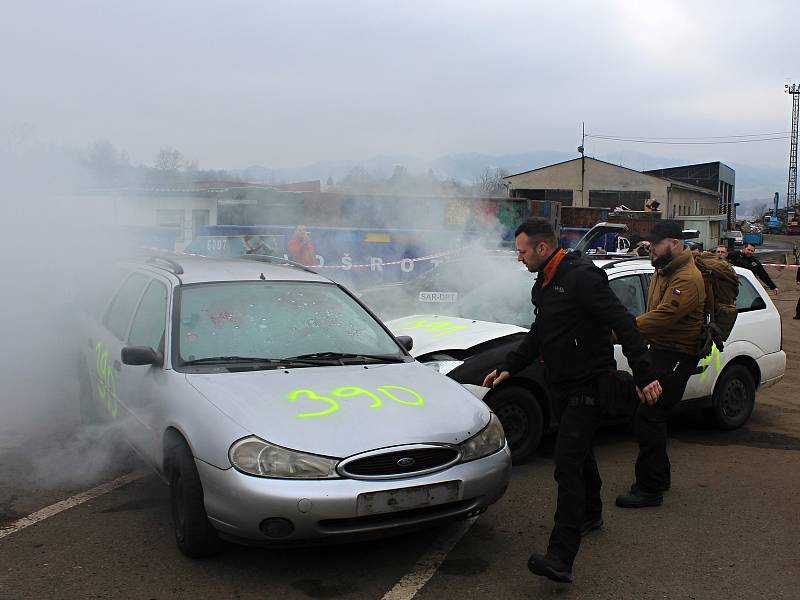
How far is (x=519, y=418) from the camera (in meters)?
5.32

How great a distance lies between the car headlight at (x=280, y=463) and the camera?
10.9ft

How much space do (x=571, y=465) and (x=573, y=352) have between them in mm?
545

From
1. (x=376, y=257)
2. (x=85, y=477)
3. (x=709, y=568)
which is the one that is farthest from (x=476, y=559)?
(x=376, y=257)

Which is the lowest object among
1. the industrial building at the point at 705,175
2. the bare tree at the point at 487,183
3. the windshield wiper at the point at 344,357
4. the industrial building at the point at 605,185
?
the windshield wiper at the point at 344,357

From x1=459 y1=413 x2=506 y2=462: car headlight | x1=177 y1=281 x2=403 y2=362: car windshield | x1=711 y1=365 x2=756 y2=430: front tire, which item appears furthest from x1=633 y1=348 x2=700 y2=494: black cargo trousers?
x1=711 y1=365 x2=756 y2=430: front tire

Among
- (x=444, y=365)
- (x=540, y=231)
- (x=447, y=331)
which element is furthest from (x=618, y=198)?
(x=540, y=231)

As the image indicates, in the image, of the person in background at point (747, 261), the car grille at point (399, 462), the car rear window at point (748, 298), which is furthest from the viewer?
the person in background at point (747, 261)

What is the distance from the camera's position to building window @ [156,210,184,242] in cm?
1306

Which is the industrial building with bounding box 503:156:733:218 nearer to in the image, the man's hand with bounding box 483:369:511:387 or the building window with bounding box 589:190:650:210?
the building window with bounding box 589:190:650:210

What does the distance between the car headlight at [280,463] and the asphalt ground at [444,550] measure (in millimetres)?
Result: 572

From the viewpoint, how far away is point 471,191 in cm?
1515

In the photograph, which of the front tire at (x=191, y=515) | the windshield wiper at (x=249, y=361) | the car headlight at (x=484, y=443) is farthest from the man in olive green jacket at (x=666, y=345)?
the front tire at (x=191, y=515)

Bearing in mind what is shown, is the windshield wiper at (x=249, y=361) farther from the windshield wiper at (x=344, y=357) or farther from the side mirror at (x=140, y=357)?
the side mirror at (x=140, y=357)

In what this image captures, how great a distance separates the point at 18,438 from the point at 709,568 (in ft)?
16.7
